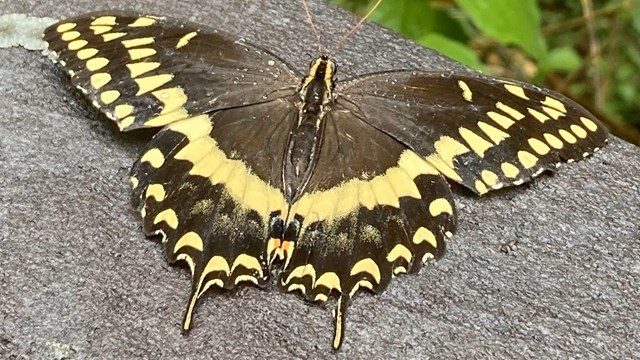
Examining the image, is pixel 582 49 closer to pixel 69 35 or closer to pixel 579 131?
pixel 579 131

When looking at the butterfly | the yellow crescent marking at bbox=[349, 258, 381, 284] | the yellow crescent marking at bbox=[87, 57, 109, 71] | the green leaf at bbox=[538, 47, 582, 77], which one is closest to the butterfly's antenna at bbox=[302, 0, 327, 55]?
the butterfly

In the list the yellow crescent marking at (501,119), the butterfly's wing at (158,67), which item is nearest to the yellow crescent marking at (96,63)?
the butterfly's wing at (158,67)

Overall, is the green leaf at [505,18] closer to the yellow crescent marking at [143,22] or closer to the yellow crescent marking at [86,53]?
the yellow crescent marking at [143,22]

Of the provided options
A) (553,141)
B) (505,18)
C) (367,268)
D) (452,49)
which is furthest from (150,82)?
(505,18)

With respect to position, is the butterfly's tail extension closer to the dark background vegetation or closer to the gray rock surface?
the gray rock surface

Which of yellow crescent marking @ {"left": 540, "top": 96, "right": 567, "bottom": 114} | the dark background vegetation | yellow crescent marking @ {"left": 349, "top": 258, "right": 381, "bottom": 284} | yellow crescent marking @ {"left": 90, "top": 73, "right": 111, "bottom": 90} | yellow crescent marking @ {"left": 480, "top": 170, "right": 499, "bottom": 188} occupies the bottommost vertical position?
the dark background vegetation

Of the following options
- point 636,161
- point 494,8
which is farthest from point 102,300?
point 494,8
